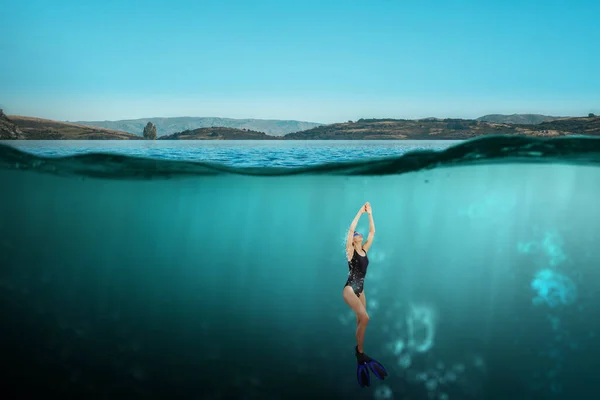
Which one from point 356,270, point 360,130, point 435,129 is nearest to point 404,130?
point 435,129

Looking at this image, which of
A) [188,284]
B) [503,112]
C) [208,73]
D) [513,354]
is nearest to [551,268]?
[513,354]

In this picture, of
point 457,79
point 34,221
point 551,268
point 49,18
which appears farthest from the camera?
point 34,221

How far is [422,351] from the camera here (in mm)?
10445

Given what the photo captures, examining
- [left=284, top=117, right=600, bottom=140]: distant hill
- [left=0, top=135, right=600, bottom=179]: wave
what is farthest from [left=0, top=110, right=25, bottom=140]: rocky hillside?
[left=284, top=117, right=600, bottom=140]: distant hill

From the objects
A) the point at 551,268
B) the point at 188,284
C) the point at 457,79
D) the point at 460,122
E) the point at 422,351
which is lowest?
the point at 188,284

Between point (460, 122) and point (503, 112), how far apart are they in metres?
1.06

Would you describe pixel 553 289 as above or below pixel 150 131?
below

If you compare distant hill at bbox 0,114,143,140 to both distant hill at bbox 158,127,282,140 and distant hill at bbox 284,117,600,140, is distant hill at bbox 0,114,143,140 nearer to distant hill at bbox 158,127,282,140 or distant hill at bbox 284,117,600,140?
distant hill at bbox 158,127,282,140

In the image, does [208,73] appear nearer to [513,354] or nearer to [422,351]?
[422,351]

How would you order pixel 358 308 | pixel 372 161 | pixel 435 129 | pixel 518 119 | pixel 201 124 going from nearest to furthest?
1. pixel 358 308
2. pixel 518 119
3. pixel 435 129
4. pixel 372 161
5. pixel 201 124

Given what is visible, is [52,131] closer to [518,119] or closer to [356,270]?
[356,270]

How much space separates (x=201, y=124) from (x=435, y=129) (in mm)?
6556

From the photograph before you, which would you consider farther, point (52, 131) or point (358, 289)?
point (52, 131)

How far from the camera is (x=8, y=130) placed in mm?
10641
